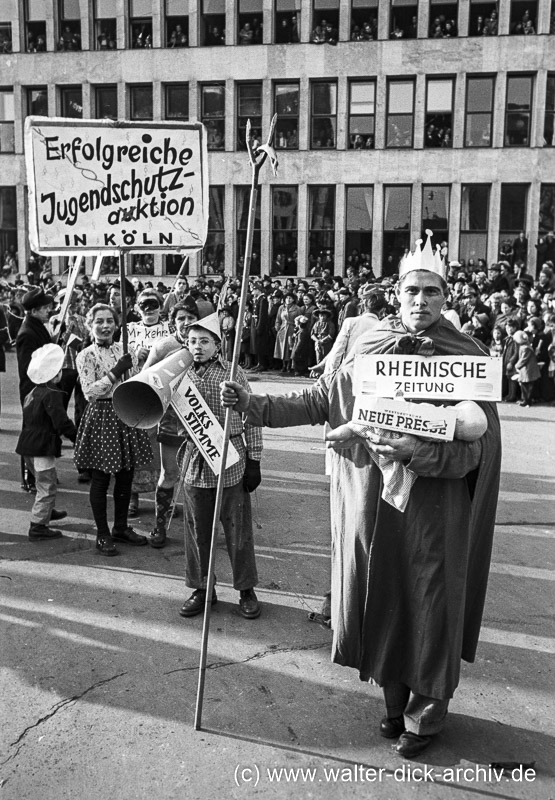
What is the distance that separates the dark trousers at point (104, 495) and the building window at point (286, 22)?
23.8m

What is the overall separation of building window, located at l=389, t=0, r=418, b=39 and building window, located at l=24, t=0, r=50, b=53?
12390 mm

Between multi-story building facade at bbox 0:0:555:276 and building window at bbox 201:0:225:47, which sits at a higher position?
building window at bbox 201:0:225:47

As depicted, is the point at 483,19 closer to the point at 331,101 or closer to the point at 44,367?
the point at 331,101

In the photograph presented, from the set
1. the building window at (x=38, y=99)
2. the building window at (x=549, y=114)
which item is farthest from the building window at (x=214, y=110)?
the building window at (x=549, y=114)

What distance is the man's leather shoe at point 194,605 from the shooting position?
4.80 metres

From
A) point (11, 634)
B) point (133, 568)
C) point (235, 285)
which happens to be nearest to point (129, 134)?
point (133, 568)

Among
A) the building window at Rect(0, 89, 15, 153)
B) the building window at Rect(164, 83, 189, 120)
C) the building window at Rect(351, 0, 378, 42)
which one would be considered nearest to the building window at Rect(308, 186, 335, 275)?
the building window at Rect(351, 0, 378, 42)

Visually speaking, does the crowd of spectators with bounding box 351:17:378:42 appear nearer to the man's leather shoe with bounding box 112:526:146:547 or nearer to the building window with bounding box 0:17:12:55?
the building window with bounding box 0:17:12:55

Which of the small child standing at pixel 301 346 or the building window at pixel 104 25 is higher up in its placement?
the building window at pixel 104 25

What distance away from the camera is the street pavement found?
10.7ft

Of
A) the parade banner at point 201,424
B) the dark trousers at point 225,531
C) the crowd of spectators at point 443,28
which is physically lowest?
the dark trousers at point 225,531

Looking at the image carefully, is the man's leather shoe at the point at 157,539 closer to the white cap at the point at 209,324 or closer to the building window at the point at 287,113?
the white cap at the point at 209,324

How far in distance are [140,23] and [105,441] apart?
25571mm

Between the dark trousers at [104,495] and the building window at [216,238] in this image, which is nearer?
the dark trousers at [104,495]
